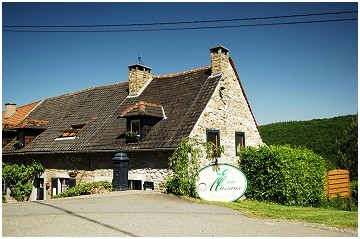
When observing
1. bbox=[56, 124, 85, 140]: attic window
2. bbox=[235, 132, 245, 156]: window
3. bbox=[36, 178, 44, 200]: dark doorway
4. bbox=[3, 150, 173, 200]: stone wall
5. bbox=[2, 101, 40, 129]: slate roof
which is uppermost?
bbox=[2, 101, 40, 129]: slate roof

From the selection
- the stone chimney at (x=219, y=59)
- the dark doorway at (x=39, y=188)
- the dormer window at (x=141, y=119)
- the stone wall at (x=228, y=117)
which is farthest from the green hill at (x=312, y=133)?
the dark doorway at (x=39, y=188)

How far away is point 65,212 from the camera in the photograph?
28.7 ft

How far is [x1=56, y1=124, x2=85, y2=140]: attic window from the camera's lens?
18398mm

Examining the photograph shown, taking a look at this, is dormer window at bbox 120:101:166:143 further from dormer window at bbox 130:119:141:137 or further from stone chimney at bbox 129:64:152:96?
stone chimney at bbox 129:64:152:96

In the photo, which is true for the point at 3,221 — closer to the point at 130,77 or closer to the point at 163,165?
the point at 163,165

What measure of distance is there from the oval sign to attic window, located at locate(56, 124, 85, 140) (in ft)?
28.3

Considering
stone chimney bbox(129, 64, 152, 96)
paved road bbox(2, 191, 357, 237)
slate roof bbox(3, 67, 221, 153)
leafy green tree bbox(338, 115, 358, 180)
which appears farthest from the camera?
leafy green tree bbox(338, 115, 358, 180)

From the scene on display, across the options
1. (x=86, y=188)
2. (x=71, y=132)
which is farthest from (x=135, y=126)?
(x=71, y=132)

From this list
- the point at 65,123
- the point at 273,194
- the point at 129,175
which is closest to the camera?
the point at 273,194

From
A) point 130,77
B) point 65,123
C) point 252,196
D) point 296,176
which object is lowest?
point 252,196

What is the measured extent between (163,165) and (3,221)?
7308 mm

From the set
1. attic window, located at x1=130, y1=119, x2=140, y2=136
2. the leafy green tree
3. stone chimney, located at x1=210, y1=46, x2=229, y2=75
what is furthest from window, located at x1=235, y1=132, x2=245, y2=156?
the leafy green tree

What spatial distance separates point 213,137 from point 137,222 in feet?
26.1

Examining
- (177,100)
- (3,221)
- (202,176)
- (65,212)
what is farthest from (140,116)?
(3,221)
